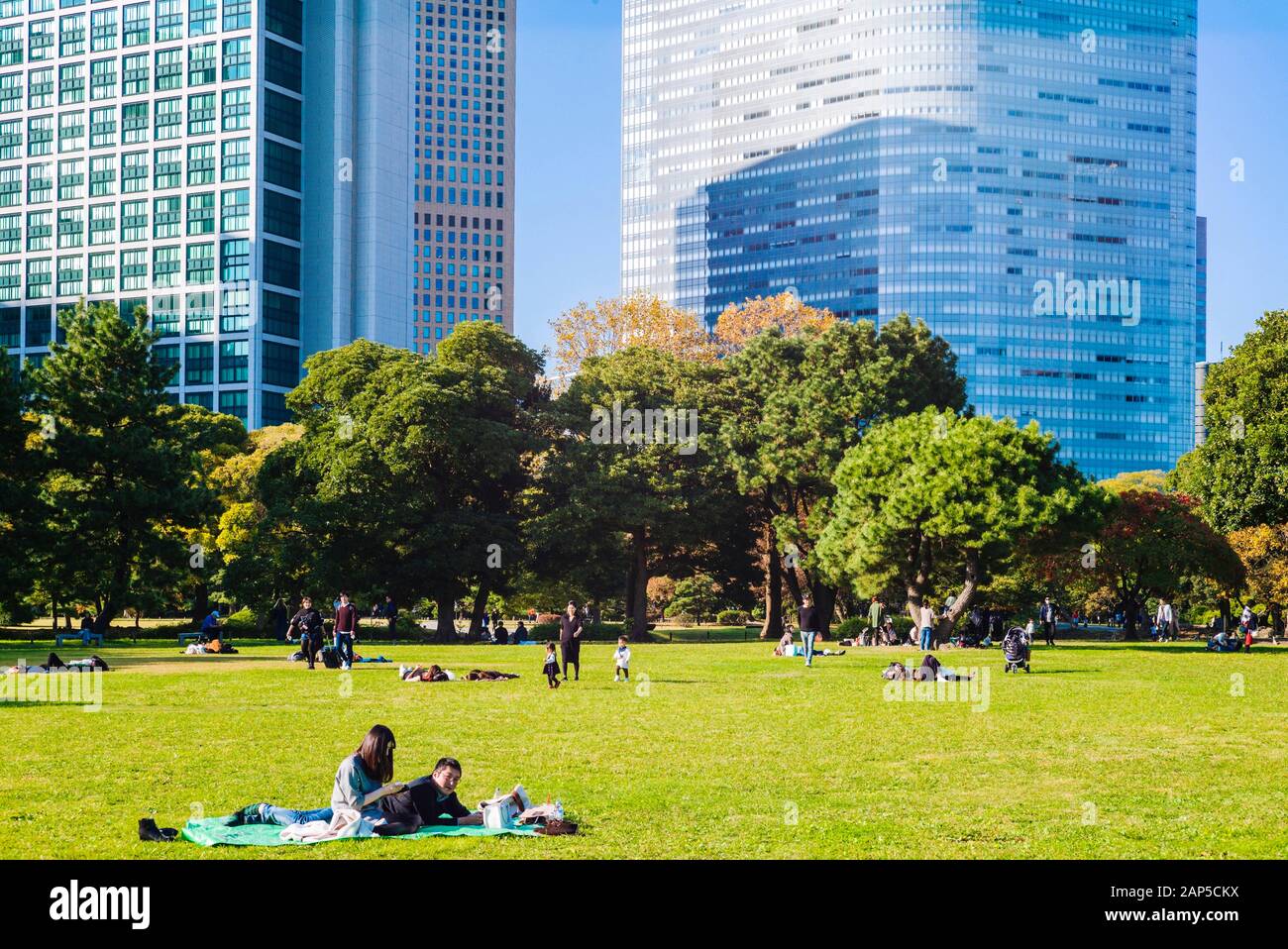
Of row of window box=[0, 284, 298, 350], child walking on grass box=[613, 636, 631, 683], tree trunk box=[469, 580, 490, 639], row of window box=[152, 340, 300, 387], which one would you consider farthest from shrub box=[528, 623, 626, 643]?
row of window box=[0, 284, 298, 350]

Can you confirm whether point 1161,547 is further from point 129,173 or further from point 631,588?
point 129,173

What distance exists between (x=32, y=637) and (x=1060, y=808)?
5947 cm

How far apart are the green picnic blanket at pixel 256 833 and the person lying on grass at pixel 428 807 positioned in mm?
116

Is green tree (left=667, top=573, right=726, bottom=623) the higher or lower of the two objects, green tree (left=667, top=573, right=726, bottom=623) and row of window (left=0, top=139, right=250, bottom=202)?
the lower

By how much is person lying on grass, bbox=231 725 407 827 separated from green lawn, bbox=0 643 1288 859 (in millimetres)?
844

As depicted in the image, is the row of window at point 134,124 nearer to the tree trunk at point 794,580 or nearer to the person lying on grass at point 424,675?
the tree trunk at point 794,580

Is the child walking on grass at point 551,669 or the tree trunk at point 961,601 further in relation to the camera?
the tree trunk at point 961,601

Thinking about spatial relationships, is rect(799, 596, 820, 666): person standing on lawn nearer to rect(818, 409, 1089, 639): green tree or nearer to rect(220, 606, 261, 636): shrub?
rect(818, 409, 1089, 639): green tree

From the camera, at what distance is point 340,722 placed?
25438 mm

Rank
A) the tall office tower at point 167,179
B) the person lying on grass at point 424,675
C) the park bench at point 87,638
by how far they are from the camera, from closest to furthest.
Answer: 1. the person lying on grass at point 424,675
2. the park bench at point 87,638
3. the tall office tower at point 167,179

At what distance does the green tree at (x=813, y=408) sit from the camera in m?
67.1

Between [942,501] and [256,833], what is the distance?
4092cm

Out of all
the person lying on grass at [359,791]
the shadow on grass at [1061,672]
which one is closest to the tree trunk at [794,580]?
the shadow on grass at [1061,672]

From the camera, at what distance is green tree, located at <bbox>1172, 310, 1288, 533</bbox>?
181 ft
